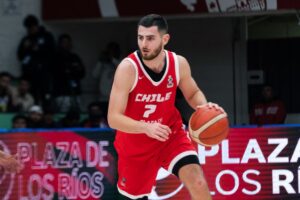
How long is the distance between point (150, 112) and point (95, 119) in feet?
17.8

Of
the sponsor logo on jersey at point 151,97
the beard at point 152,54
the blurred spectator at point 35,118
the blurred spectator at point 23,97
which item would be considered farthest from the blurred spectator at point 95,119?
the beard at point 152,54

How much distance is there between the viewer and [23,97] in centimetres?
1436

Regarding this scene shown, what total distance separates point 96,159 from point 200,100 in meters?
2.90

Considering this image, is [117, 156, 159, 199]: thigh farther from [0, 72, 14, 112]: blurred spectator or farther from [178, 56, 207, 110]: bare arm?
[0, 72, 14, 112]: blurred spectator

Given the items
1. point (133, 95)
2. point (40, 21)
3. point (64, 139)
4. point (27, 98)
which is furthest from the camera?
point (40, 21)

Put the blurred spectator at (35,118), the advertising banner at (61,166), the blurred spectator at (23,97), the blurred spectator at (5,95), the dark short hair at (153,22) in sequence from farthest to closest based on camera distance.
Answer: the blurred spectator at (23,97), the blurred spectator at (5,95), the blurred spectator at (35,118), the advertising banner at (61,166), the dark short hair at (153,22)

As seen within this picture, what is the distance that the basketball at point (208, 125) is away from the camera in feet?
25.2

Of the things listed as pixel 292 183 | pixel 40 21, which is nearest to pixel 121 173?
pixel 292 183

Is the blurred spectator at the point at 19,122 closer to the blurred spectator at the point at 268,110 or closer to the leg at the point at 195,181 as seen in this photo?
the blurred spectator at the point at 268,110

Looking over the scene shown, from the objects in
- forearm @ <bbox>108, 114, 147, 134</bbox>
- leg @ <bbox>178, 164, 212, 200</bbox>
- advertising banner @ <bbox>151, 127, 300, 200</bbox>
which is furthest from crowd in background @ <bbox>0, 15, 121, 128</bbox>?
forearm @ <bbox>108, 114, 147, 134</bbox>

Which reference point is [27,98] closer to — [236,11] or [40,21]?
[40,21]

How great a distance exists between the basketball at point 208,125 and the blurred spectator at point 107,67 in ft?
26.0

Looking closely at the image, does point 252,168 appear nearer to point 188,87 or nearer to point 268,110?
A: point 188,87

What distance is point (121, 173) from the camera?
327 inches
